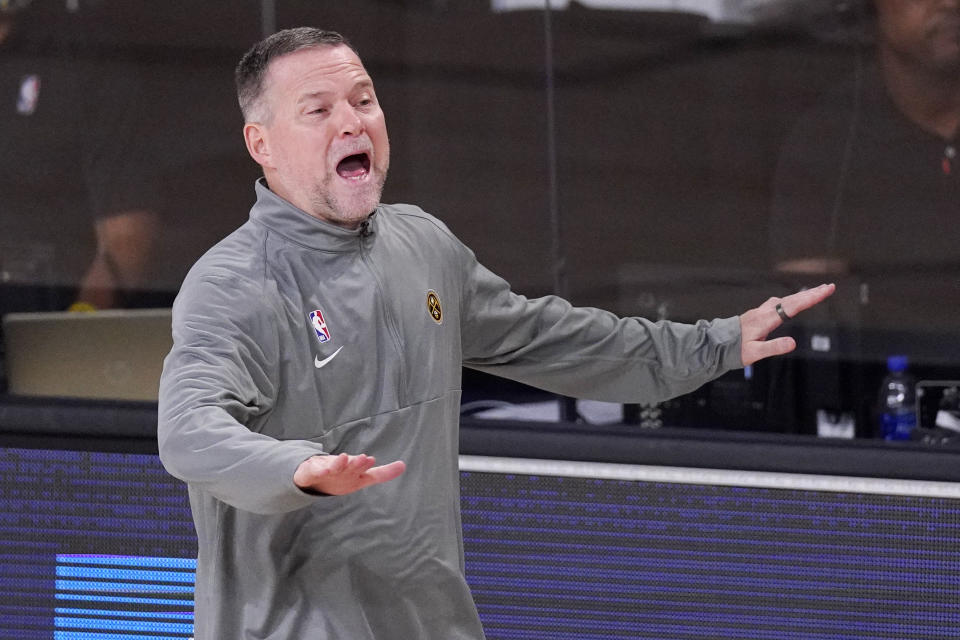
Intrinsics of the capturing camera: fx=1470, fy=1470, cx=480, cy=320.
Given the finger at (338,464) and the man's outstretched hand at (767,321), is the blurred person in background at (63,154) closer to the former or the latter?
the man's outstretched hand at (767,321)

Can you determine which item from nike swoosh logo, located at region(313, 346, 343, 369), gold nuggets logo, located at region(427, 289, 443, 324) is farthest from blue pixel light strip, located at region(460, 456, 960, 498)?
nike swoosh logo, located at region(313, 346, 343, 369)

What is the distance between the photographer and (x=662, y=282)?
14.7 feet

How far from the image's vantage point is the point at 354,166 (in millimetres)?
2078

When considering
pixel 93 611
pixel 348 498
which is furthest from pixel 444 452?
pixel 93 611

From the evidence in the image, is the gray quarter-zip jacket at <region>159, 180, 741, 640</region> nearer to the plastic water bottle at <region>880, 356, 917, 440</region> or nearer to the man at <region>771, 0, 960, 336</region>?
the plastic water bottle at <region>880, 356, 917, 440</region>

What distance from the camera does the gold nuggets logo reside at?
6.91 ft

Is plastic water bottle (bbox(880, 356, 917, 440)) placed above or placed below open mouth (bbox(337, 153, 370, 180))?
below

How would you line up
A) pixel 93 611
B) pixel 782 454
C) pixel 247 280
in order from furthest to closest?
pixel 93 611 < pixel 782 454 < pixel 247 280

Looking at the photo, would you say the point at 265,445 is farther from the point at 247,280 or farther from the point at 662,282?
the point at 662,282

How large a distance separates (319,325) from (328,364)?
5cm

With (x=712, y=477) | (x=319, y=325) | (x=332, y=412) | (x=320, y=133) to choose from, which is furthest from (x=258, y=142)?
(x=712, y=477)

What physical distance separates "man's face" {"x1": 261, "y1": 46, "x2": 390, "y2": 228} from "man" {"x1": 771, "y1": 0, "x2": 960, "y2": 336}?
2.36 m

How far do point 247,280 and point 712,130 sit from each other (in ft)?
10.6

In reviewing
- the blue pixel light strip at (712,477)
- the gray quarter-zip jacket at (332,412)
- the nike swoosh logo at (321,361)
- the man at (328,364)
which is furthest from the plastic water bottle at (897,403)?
the nike swoosh logo at (321,361)
